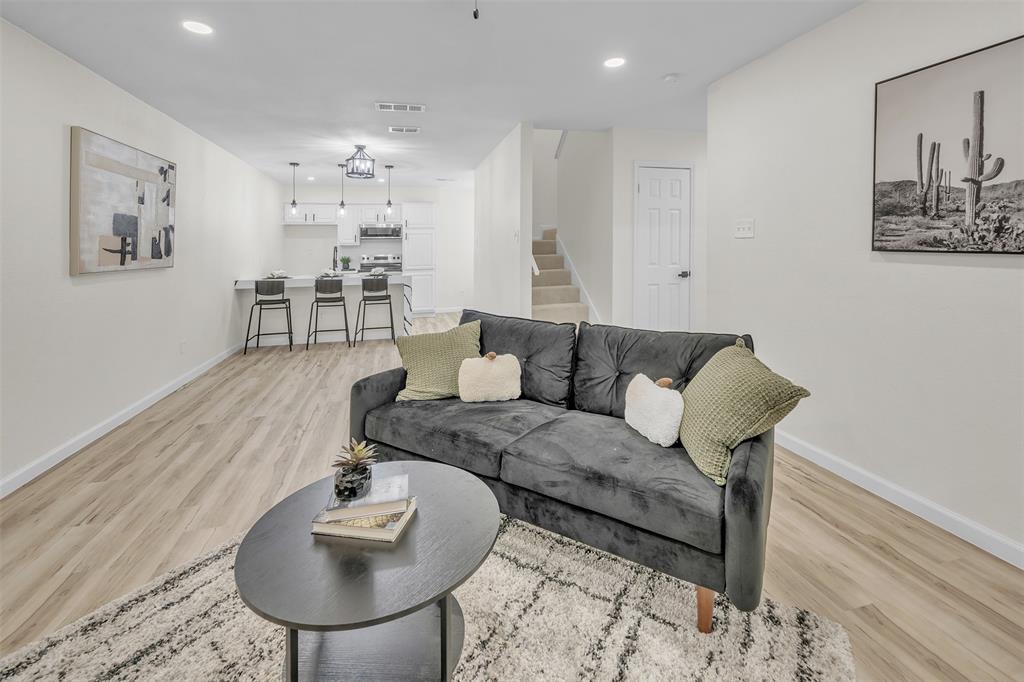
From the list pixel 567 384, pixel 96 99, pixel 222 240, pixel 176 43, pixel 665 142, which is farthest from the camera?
pixel 222 240

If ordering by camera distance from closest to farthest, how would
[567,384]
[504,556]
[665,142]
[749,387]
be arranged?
[749,387] → [504,556] → [567,384] → [665,142]

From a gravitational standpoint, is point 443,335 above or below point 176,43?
below

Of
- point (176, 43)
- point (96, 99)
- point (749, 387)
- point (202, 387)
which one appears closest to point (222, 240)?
point (202, 387)

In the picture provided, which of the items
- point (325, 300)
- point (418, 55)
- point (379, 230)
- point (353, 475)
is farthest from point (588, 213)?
point (353, 475)

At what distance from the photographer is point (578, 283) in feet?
22.0

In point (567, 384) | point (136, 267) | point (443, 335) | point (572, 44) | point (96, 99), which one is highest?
point (572, 44)

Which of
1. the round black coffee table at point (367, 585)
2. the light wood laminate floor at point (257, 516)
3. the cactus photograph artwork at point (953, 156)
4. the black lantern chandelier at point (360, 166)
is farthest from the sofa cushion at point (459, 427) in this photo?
the black lantern chandelier at point (360, 166)

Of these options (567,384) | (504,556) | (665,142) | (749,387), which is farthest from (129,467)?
(665,142)

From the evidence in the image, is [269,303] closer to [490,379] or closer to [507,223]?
[507,223]

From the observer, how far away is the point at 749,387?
1782 mm

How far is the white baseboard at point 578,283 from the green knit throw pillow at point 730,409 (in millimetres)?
4125

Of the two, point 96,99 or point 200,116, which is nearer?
point 96,99

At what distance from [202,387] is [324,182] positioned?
18.4 feet

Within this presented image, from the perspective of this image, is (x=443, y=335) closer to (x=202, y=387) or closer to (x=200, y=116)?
(x=202, y=387)
